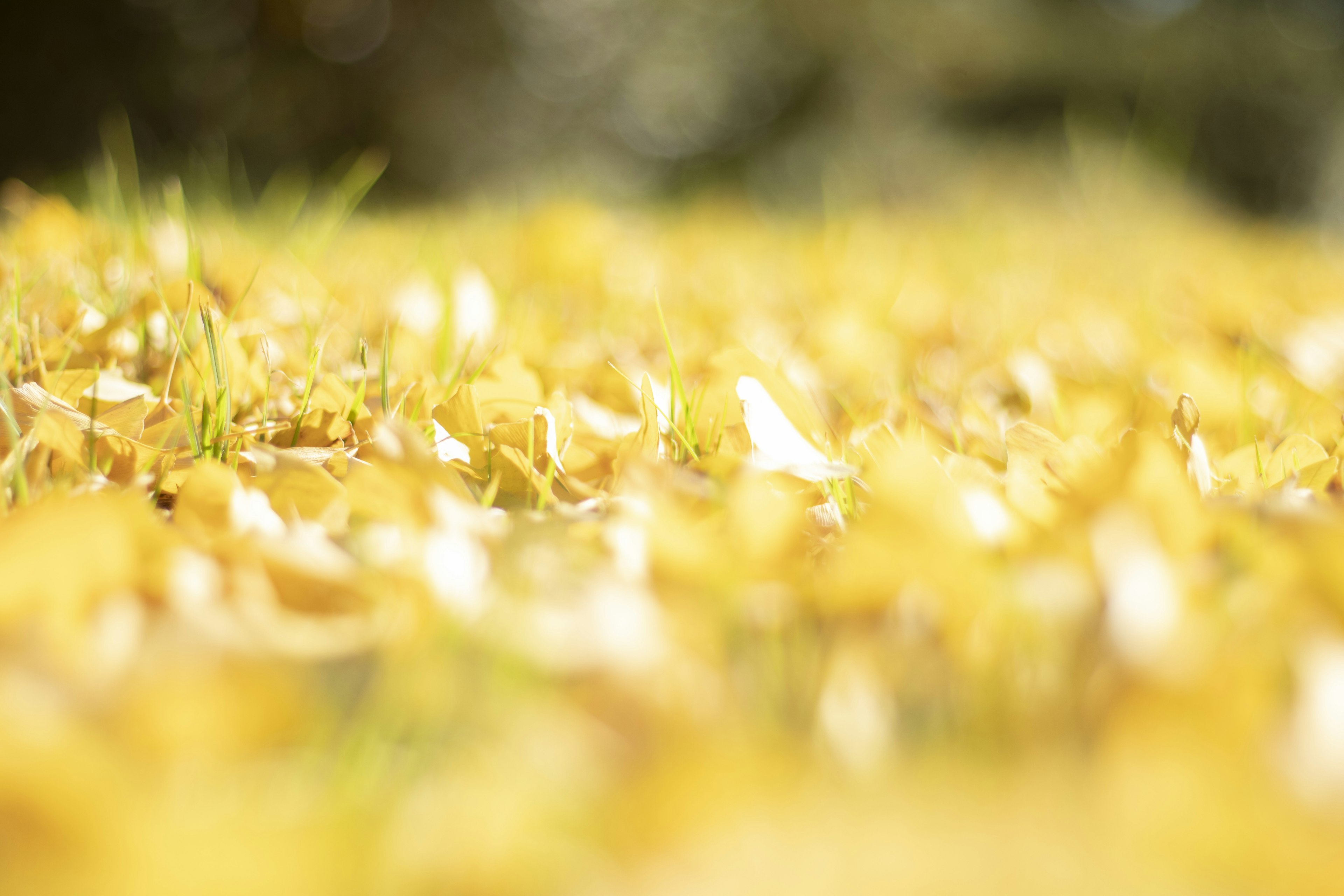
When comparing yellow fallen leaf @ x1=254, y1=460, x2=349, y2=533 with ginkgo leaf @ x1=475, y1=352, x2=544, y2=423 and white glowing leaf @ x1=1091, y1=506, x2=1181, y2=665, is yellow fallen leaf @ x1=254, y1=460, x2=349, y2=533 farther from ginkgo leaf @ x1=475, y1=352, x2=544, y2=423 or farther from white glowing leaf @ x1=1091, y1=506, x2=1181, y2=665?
white glowing leaf @ x1=1091, y1=506, x2=1181, y2=665

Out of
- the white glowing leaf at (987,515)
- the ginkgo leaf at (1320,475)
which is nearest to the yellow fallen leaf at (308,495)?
the white glowing leaf at (987,515)

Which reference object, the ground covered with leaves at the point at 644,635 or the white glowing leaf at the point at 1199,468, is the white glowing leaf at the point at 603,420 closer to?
the ground covered with leaves at the point at 644,635

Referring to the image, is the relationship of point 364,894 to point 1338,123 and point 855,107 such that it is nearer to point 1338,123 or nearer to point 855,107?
point 855,107

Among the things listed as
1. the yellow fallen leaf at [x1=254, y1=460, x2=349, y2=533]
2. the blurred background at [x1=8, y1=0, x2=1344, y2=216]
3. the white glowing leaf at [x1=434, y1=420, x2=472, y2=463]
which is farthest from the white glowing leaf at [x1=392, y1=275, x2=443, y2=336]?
the blurred background at [x1=8, y1=0, x2=1344, y2=216]

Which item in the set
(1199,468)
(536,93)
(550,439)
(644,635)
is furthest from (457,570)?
(536,93)

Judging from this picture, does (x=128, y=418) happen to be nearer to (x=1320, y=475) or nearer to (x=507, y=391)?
(x=507, y=391)
